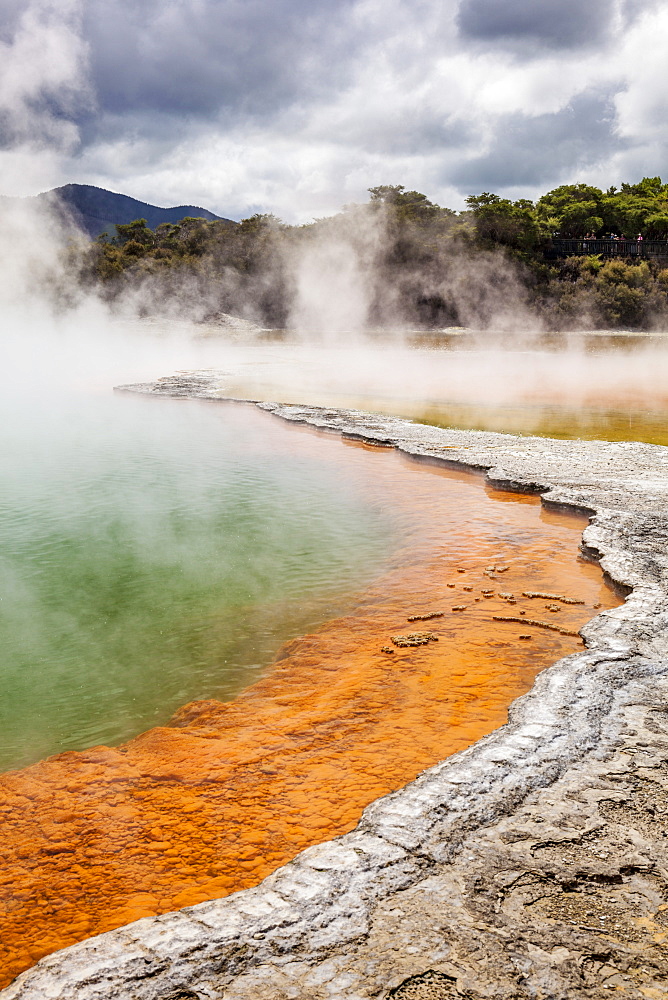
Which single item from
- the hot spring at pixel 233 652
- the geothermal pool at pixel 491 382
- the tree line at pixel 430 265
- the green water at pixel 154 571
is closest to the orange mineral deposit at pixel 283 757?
the hot spring at pixel 233 652

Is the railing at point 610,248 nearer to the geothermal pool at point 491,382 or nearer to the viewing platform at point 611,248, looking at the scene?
the viewing platform at point 611,248

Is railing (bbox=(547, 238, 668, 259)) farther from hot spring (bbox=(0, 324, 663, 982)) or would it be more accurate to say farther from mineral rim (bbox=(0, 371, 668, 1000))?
mineral rim (bbox=(0, 371, 668, 1000))

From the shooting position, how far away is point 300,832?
7.63ft

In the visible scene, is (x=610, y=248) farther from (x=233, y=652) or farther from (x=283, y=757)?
(x=283, y=757)

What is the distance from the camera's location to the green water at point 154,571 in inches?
131

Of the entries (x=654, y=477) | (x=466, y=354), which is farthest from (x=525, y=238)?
(x=654, y=477)

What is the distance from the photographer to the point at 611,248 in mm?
32750

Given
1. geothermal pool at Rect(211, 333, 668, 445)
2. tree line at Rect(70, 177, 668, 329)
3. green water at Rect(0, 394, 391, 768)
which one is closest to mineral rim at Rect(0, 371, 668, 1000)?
green water at Rect(0, 394, 391, 768)

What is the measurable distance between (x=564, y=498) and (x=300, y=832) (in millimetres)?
3938

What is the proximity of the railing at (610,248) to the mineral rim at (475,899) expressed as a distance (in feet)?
110

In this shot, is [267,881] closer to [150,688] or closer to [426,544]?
[150,688]

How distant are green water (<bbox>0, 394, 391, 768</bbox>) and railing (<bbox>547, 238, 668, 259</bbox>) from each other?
28.8 meters

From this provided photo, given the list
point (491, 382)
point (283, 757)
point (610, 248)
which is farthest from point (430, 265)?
point (283, 757)

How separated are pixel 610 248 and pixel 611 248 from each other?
4 cm
